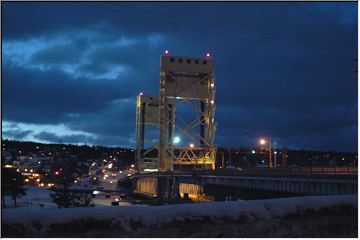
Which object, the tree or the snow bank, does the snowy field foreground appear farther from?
the tree

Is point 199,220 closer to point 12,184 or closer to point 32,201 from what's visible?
point 12,184

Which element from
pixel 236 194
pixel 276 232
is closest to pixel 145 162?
pixel 236 194

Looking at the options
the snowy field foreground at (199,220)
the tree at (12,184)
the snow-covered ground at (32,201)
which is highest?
the snowy field foreground at (199,220)

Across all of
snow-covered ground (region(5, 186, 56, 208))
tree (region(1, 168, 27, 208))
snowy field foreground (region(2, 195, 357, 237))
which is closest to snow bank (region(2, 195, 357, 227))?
snowy field foreground (region(2, 195, 357, 237))

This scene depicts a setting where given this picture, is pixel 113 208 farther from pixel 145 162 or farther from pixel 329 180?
pixel 145 162

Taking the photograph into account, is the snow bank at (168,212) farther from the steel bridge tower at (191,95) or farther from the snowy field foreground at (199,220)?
the steel bridge tower at (191,95)

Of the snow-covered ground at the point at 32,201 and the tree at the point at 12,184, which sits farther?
the tree at the point at 12,184

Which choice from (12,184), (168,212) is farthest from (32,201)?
(168,212)

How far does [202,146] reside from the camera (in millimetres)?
91500

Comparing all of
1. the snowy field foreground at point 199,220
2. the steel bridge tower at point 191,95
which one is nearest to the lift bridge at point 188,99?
the steel bridge tower at point 191,95

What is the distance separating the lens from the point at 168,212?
985cm

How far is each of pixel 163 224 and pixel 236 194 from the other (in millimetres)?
45372

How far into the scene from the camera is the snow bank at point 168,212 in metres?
Answer: 9.27

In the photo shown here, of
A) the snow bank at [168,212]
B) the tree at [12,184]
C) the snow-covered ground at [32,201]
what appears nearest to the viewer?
the snow bank at [168,212]
